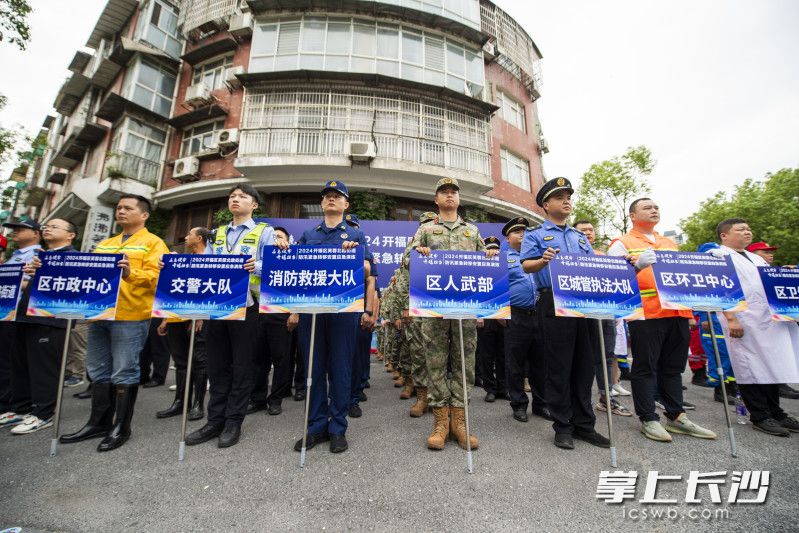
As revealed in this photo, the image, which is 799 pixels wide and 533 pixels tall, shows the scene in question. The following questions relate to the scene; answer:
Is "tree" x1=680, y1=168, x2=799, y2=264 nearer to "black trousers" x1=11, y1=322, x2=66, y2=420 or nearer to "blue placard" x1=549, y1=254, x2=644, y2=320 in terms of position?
"blue placard" x1=549, y1=254, x2=644, y2=320

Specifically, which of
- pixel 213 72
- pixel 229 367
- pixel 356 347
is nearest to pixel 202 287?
pixel 229 367

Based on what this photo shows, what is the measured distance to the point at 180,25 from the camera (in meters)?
13.7

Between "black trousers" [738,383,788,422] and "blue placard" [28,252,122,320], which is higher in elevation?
"blue placard" [28,252,122,320]

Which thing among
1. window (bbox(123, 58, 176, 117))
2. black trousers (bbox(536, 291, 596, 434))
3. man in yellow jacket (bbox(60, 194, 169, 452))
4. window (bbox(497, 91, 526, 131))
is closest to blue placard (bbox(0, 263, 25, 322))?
man in yellow jacket (bbox(60, 194, 169, 452))

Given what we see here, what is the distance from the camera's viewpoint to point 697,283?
275 cm

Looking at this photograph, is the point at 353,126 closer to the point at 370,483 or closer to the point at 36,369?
the point at 36,369

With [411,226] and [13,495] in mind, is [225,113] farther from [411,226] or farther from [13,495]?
[13,495]

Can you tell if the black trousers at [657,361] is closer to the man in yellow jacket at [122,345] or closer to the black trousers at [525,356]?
the black trousers at [525,356]

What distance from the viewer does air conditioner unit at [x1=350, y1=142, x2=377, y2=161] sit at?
9.52 metres

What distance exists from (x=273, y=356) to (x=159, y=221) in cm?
1170

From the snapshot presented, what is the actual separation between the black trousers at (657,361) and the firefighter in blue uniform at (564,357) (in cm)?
54

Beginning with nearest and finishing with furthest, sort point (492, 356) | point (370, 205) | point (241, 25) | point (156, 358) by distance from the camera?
point (492, 356), point (156, 358), point (370, 205), point (241, 25)

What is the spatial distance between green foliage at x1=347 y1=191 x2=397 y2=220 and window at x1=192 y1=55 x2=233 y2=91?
7.64m

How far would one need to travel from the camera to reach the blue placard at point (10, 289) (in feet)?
9.81
